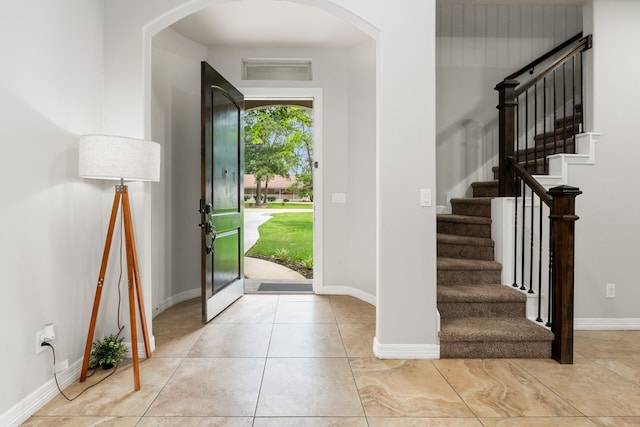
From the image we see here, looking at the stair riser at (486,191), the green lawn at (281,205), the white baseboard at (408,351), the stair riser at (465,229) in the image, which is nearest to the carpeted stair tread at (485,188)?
the stair riser at (486,191)

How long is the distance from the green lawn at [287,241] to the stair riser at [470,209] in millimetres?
3194

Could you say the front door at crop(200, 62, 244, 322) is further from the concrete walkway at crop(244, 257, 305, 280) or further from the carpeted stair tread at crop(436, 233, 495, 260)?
the carpeted stair tread at crop(436, 233, 495, 260)

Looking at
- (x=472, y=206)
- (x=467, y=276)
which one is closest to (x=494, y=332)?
(x=467, y=276)

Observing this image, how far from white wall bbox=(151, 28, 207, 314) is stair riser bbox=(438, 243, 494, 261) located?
2.73 metres

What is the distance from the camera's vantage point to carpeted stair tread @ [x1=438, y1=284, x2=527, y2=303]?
2838mm

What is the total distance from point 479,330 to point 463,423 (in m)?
0.92

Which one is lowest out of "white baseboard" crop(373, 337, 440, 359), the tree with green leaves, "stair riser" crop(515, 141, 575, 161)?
"white baseboard" crop(373, 337, 440, 359)

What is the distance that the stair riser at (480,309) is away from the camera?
2.85 meters

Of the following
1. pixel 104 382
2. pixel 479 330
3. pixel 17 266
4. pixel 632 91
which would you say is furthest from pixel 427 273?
pixel 632 91

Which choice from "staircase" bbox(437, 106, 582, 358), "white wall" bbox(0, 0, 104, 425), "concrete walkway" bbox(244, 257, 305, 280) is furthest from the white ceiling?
"concrete walkway" bbox(244, 257, 305, 280)

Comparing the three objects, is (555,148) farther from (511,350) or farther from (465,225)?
(511,350)

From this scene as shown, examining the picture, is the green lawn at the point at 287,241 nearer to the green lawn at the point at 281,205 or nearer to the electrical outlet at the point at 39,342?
the green lawn at the point at 281,205

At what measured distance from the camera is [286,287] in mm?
4758

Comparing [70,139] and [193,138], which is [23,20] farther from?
[193,138]
